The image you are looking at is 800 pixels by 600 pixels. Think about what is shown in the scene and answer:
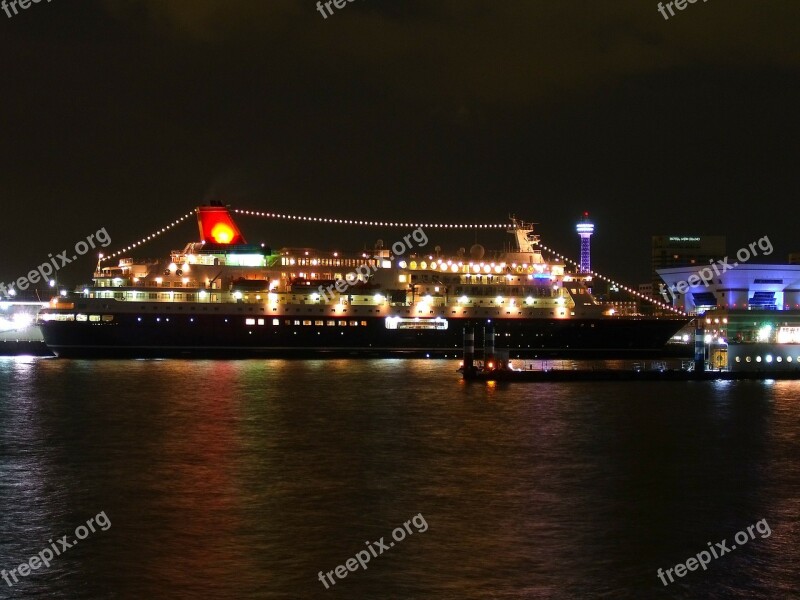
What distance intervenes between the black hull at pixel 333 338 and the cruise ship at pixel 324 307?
0.20ft

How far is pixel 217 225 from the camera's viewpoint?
5959cm

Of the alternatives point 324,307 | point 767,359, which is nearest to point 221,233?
point 324,307

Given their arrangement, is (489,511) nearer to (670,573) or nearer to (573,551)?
(573,551)

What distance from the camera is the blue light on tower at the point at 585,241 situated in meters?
67.0

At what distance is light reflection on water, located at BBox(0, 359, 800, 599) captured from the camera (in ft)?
47.0

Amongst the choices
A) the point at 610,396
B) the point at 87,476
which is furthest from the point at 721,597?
the point at 610,396

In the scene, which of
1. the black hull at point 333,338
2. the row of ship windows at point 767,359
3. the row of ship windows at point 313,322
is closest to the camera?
the row of ship windows at point 767,359

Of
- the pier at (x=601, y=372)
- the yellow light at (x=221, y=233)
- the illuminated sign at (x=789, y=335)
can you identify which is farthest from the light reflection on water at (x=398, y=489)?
the yellow light at (x=221, y=233)

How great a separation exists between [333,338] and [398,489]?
35.5 metres

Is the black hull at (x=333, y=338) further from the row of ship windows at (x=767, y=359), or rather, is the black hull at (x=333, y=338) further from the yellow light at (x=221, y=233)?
the row of ship windows at (x=767, y=359)

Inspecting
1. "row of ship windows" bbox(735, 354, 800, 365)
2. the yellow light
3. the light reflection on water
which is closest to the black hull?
the yellow light

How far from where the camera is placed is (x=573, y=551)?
1554 cm

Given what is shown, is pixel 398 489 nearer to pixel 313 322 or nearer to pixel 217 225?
pixel 313 322

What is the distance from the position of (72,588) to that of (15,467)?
864cm
